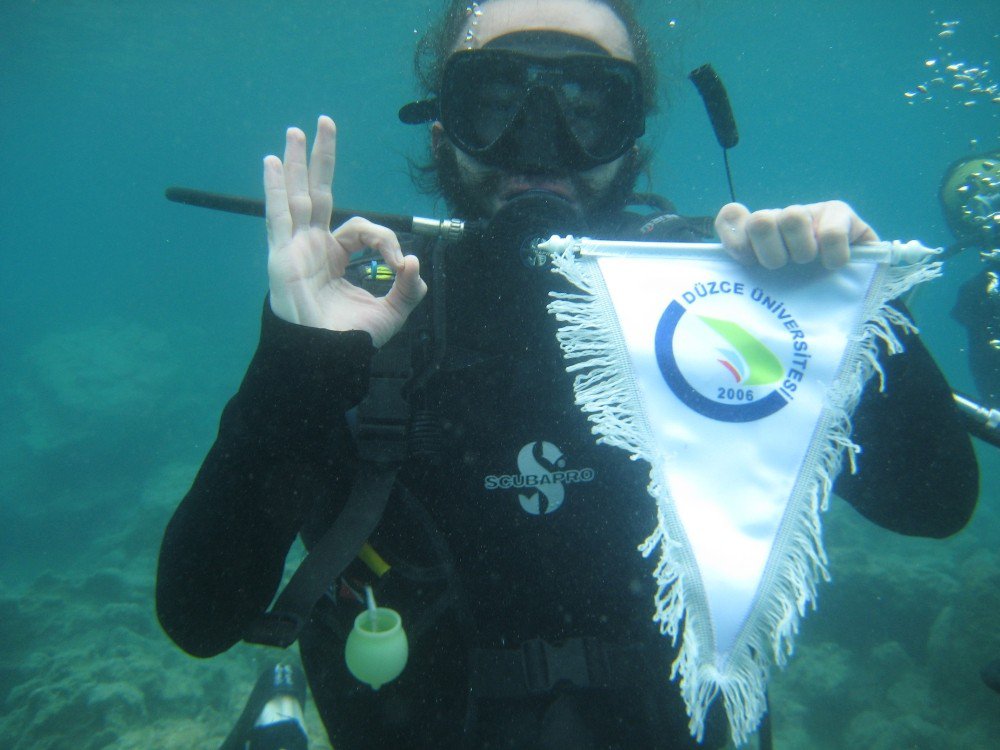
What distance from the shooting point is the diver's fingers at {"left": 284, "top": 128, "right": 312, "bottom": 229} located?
1705mm

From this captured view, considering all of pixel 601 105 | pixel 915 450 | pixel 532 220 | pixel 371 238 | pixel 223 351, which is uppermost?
pixel 601 105

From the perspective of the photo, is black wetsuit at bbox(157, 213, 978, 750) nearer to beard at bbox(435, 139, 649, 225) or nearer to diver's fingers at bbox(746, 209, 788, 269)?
beard at bbox(435, 139, 649, 225)

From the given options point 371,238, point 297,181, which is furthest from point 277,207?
point 371,238

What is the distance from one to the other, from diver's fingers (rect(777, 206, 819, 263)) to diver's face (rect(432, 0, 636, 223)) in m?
1.03

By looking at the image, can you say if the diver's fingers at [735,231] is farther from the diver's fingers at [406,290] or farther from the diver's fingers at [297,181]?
the diver's fingers at [297,181]

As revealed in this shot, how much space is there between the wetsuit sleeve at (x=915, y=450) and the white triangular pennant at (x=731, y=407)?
41 cm

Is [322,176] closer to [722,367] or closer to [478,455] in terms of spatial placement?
[478,455]

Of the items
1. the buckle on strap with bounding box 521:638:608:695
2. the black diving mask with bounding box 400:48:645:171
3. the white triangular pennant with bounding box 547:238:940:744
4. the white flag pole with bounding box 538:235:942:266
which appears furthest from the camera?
the black diving mask with bounding box 400:48:645:171

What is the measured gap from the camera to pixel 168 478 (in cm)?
1415

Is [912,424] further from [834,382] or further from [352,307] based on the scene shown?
[352,307]

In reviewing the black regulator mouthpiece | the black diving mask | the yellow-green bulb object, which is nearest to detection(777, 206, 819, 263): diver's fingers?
the black regulator mouthpiece

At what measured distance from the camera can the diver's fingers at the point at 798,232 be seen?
57.6 inches

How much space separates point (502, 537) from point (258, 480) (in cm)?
88

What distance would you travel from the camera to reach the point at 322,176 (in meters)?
1.77
